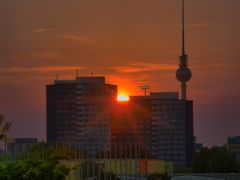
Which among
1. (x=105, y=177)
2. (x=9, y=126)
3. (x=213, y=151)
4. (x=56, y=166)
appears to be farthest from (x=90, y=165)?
(x=213, y=151)

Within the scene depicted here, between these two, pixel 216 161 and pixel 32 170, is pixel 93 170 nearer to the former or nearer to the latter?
pixel 32 170

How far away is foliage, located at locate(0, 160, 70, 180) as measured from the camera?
2161cm

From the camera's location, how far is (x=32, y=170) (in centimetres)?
2166

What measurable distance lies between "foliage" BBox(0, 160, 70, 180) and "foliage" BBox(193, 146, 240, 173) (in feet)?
417

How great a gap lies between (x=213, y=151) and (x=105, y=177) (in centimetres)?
14056

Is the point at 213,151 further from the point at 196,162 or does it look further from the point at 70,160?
the point at 70,160

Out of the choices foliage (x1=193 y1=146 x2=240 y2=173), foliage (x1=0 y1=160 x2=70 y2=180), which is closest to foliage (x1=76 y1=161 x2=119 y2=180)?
foliage (x1=0 y1=160 x2=70 y2=180)

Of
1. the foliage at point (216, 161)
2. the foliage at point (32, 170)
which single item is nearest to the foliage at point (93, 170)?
the foliage at point (32, 170)

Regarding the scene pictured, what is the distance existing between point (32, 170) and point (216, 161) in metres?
135

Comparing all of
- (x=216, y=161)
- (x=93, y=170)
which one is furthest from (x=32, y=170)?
(x=216, y=161)

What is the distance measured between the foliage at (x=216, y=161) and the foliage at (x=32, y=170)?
126992mm

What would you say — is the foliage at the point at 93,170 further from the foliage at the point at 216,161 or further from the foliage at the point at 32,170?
the foliage at the point at 216,161

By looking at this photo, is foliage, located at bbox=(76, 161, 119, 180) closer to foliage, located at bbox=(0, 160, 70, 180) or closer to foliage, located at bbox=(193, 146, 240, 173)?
foliage, located at bbox=(0, 160, 70, 180)

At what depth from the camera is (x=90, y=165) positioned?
86.9 feet
